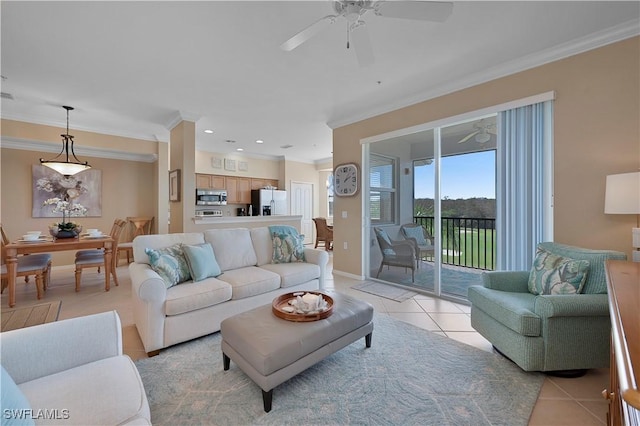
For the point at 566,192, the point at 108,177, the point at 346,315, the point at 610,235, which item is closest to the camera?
the point at 346,315

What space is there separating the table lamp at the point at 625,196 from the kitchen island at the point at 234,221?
181 inches

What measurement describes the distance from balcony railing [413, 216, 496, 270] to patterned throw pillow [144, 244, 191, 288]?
3.03 meters

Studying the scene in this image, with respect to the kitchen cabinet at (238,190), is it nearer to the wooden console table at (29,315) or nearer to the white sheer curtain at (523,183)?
the wooden console table at (29,315)

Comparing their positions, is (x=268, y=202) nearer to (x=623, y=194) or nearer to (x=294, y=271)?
(x=294, y=271)

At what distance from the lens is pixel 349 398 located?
1684mm

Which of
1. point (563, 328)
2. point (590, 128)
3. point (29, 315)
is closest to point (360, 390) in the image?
point (563, 328)

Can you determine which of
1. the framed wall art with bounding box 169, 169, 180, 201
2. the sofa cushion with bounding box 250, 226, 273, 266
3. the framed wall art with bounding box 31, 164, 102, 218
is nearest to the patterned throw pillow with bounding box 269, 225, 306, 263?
the sofa cushion with bounding box 250, 226, 273, 266

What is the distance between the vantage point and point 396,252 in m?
4.14

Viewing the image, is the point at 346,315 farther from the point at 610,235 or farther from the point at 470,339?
the point at 610,235

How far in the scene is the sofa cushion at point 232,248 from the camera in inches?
119

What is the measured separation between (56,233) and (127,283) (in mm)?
1157

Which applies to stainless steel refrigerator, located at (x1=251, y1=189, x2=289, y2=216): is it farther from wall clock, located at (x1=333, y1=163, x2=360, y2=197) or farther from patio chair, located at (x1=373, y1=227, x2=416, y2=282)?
patio chair, located at (x1=373, y1=227, x2=416, y2=282)

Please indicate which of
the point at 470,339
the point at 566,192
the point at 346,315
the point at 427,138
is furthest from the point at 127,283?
the point at 566,192

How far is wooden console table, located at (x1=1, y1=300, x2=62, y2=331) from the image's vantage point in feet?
8.81
